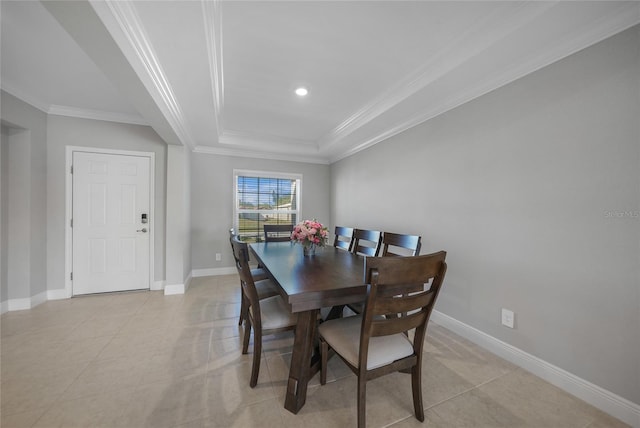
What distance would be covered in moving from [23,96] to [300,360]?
13.1 feet

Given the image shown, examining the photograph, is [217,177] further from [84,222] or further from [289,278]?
[289,278]

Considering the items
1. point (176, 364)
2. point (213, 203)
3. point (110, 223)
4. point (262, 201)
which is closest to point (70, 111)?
point (110, 223)

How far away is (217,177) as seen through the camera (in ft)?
13.6

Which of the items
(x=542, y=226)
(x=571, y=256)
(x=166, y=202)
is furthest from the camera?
(x=166, y=202)

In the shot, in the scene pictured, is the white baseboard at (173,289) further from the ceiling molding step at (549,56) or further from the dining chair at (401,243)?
the ceiling molding step at (549,56)

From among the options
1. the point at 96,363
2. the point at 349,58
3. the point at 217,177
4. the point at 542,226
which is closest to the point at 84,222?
the point at 217,177

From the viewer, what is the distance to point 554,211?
1.60 meters

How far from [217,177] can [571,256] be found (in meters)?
4.51

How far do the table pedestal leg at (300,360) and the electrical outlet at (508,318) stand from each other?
1.64 meters

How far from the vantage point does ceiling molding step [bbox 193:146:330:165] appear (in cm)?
404

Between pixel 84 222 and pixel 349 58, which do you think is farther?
pixel 84 222

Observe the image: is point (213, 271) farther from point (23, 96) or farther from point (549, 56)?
point (549, 56)

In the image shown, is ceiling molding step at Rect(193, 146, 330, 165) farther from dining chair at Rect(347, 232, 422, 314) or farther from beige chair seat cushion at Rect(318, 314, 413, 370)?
beige chair seat cushion at Rect(318, 314, 413, 370)

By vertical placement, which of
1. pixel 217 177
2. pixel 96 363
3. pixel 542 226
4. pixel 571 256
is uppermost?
pixel 217 177
